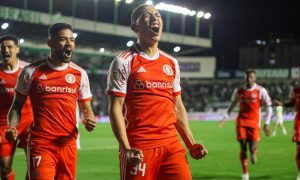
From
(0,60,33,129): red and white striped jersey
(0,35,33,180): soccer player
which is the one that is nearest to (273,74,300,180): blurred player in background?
(0,60,33,129): red and white striped jersey

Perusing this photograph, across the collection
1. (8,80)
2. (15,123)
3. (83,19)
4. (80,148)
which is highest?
(83,19)

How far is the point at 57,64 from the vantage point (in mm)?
6512

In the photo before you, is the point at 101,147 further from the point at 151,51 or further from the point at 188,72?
the point at 188,72

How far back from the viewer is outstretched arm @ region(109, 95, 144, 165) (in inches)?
180

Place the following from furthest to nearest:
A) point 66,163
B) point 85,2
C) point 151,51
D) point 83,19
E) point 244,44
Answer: point 244,44
point 85,2
point 83,19
point 66,163
point 151,51

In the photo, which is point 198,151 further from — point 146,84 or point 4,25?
point 4,25

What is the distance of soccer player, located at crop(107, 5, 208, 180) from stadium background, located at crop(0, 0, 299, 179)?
7.80 meters

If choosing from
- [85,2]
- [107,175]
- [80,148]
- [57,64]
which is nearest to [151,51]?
[57,64]

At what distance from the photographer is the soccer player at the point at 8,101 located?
8.00 meters

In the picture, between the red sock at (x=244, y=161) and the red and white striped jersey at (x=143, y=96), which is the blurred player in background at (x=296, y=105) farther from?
the red and white striped jersey at (x=143, y=96)

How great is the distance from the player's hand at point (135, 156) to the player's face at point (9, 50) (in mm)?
4006

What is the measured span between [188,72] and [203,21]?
10.6m

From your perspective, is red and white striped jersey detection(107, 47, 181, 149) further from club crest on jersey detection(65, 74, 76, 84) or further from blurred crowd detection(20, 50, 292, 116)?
blurred crowd detection(20, 50, 292, 116)

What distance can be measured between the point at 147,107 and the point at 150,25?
28.3 inches
